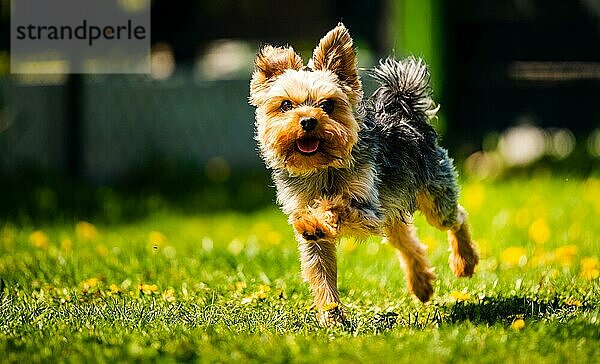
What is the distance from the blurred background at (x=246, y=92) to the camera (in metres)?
11.7

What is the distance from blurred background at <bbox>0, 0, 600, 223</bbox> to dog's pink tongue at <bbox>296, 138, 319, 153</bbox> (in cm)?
593

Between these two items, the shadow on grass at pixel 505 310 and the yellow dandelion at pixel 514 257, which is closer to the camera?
the shadow on grass at pixel 505 310

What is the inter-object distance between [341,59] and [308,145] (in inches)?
19.5

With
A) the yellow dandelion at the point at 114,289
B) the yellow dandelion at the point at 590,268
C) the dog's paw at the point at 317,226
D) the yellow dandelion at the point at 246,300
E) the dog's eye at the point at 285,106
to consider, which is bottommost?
the yellow dandelion at the point at 246,300

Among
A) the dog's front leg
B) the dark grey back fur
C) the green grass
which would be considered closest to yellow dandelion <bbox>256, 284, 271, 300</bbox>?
the green grass

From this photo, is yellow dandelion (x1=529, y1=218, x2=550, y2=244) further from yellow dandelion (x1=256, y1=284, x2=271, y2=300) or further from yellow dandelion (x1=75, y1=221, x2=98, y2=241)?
yellow dandelion (x1=75, y1=221, x2=98, y2=241)

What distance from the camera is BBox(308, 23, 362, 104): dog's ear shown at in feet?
17.9

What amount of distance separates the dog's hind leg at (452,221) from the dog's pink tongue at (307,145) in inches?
44.3

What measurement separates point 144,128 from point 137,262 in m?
5.05

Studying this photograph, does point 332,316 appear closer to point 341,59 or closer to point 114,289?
point 341,59

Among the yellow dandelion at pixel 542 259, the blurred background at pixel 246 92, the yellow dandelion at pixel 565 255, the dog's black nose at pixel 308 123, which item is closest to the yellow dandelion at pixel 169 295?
the dog's black nose at pixel 308 123

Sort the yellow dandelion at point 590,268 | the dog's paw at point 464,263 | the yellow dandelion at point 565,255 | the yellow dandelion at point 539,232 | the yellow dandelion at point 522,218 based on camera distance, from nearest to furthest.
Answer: the yellow dandelion at point 590,268
the dog's paw at point 464,263
the yellow dandelion at point 565,255
the yellow dandelion at point 539,232
the yellow dandelion at point 522,218

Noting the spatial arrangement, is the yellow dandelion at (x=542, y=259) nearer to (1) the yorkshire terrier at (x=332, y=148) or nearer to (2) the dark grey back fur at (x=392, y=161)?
(2) the dark grey back fur at (x=392, y=161)

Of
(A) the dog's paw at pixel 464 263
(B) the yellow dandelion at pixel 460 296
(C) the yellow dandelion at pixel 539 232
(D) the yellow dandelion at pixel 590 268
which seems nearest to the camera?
(B) the yellow dandelion at pixel 460 296
